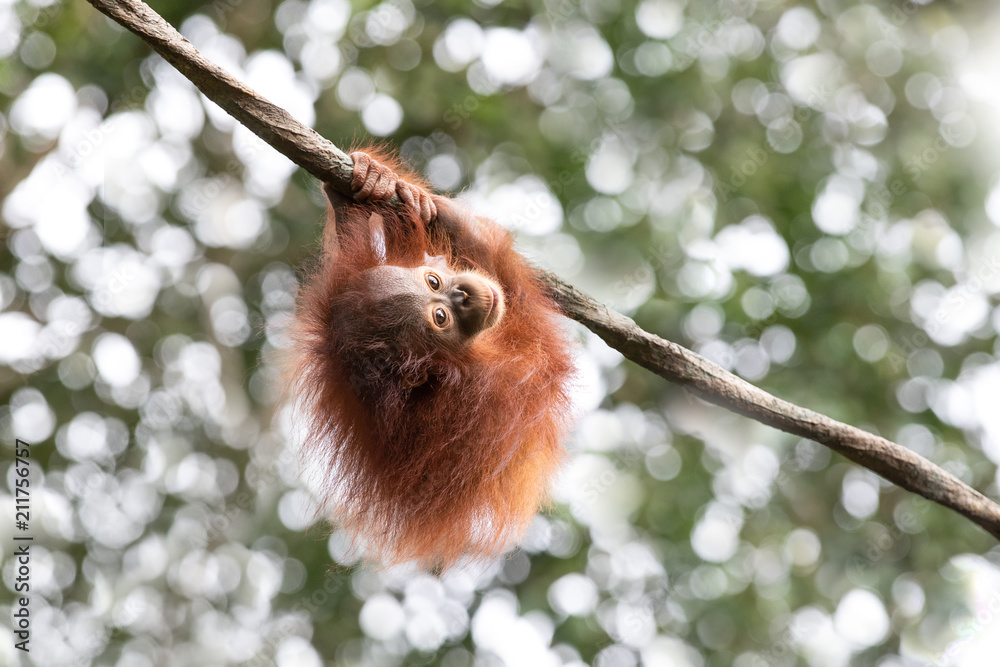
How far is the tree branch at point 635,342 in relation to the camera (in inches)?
76.9

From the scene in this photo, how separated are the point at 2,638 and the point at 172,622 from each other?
0.74 meters

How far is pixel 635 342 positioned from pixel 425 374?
65 centimetres

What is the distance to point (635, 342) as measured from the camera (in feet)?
→ 7.31

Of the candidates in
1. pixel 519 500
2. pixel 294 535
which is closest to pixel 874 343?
pixel 519 500

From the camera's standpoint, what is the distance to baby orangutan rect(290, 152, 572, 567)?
8.00ft

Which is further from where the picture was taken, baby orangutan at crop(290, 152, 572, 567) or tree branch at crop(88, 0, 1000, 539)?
baby orangutan at crop(290, 152, 572, 567)

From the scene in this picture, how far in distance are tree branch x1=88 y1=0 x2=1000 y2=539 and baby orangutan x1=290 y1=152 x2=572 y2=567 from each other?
204 mm

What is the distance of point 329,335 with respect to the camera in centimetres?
251

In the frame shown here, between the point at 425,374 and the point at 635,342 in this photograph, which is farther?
the point at 425,374

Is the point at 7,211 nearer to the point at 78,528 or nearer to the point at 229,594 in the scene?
the point at 78,528

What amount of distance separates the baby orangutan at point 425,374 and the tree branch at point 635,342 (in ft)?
0.67

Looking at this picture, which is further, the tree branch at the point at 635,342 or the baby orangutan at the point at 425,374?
the baby orangutan at the point at 425,374

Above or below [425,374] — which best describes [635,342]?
above

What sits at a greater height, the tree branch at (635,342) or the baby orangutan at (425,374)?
the tree branch at (635,342)
